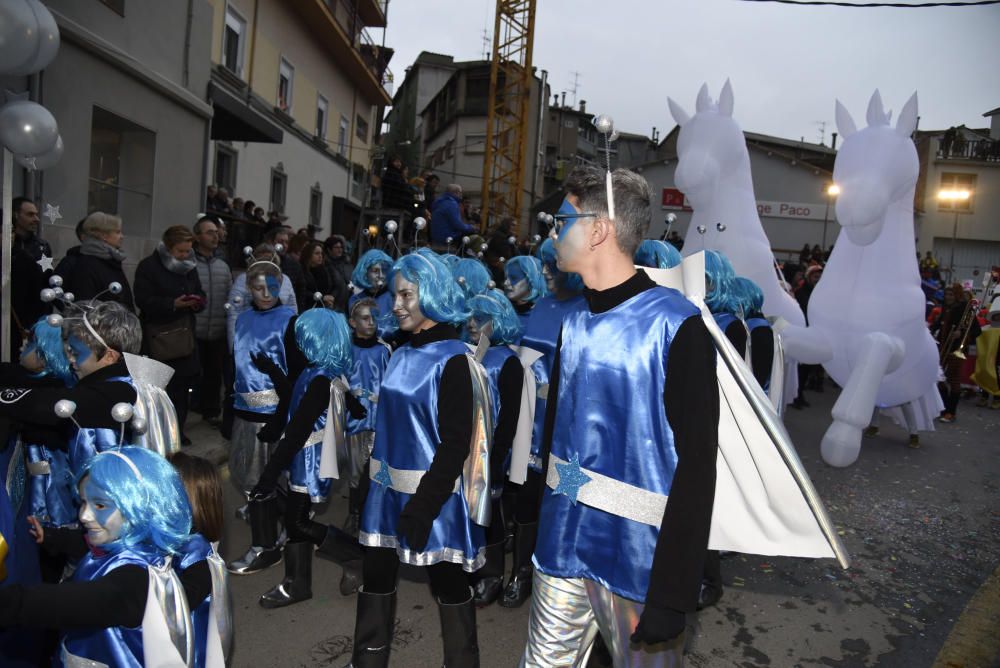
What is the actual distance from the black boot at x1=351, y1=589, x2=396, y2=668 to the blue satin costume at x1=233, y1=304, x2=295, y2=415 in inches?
65.1

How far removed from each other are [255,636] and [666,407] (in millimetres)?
2526

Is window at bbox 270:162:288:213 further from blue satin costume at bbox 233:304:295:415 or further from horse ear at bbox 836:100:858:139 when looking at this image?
blue satin costume at bbox 233:304:295:415

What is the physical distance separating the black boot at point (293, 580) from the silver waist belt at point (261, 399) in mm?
860

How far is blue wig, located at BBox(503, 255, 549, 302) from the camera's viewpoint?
511 cm

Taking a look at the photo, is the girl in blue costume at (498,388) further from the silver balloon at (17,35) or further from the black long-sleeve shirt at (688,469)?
the silver balloon at (17,35)

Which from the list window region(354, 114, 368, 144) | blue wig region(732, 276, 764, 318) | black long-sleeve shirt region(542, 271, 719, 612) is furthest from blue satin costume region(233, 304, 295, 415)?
window region(354, 114, 368, 144)

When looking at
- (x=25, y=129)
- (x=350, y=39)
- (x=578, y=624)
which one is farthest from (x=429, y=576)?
(x=350, y=39)

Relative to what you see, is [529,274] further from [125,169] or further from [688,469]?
[125,169]

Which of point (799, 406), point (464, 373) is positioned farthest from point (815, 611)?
point (799, 406)

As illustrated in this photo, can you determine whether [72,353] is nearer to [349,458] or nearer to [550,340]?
[349,458]

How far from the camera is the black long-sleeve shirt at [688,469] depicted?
191 centimetres

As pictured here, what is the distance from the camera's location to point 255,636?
11.6 ft

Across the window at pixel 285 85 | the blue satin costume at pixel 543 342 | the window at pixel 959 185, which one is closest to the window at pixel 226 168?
the window at pixel 285 85

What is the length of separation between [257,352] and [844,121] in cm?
599
